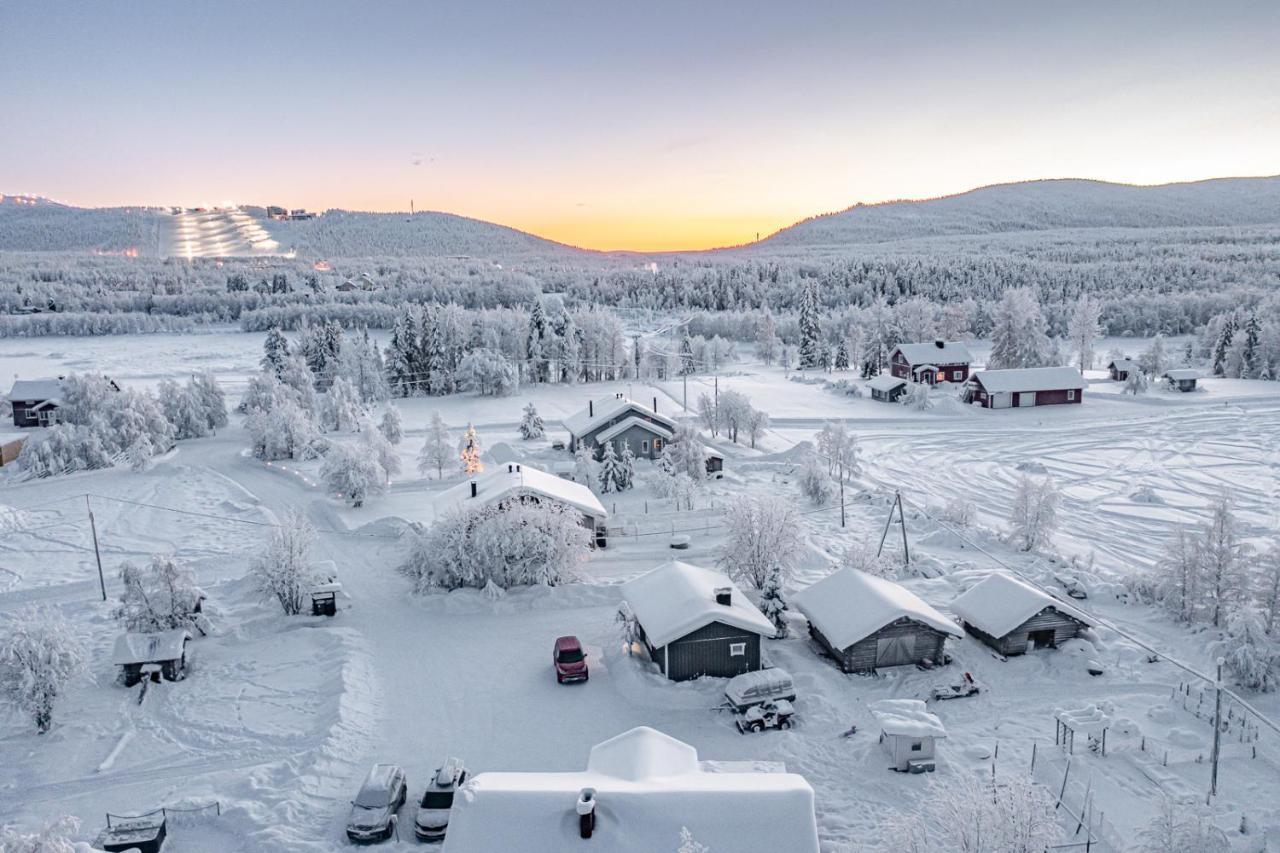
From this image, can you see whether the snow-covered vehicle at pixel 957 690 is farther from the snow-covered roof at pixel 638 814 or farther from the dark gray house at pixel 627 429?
the dark gray house at pixel 627 429

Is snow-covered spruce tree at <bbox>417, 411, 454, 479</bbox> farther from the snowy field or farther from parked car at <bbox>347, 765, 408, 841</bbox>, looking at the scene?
parked car at <bbox>347, 765, 408, 841</bbox>

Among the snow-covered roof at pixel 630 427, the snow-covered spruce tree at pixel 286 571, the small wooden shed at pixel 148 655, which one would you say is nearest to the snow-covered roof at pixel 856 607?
the snow-covered spruce tree at pixel 286 571

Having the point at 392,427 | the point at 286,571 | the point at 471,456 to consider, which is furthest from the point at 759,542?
the point at 392,427

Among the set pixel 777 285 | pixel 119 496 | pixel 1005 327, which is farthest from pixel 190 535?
pixel 777 285

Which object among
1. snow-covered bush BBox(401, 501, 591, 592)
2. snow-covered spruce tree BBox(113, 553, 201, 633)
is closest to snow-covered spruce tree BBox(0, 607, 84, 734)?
snow-covered spruce tree BBox(113, 553, 201, 633)

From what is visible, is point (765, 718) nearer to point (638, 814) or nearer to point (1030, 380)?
point (638, 814)

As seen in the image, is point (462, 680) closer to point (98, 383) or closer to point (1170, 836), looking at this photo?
point (1170, 836)
